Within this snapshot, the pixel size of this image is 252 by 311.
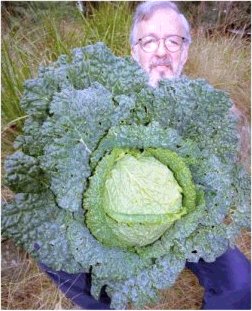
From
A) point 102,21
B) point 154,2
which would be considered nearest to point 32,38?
point 102,21

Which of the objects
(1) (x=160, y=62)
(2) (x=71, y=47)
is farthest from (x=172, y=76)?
(2) (x=71, y=47)

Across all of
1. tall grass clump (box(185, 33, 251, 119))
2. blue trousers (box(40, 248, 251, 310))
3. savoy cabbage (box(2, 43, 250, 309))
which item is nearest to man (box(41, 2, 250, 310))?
blue trousers (box(40, 248, 251, 310))

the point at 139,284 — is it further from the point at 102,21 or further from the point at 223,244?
the point at 102,21

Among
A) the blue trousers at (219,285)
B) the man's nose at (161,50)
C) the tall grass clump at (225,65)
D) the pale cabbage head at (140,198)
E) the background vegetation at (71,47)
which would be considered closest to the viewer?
the pale cabbage head at (140,198)

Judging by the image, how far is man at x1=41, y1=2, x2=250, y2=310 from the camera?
1.54 metres

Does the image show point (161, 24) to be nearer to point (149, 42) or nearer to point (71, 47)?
point (149, 42)

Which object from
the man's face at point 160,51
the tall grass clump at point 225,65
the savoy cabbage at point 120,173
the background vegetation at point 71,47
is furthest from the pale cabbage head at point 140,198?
the tall grass clump at point 225,65

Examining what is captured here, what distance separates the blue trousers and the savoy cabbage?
0.39 meters

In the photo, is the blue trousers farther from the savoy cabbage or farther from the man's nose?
the man's nose

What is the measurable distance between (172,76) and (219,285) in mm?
839

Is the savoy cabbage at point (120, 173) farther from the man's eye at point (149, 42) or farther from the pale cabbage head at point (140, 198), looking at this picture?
the man's eye at point (149, 42)

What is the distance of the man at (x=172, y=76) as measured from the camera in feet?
5.04

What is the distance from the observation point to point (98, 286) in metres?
1.14

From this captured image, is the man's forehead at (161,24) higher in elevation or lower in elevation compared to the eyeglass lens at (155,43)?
higher
